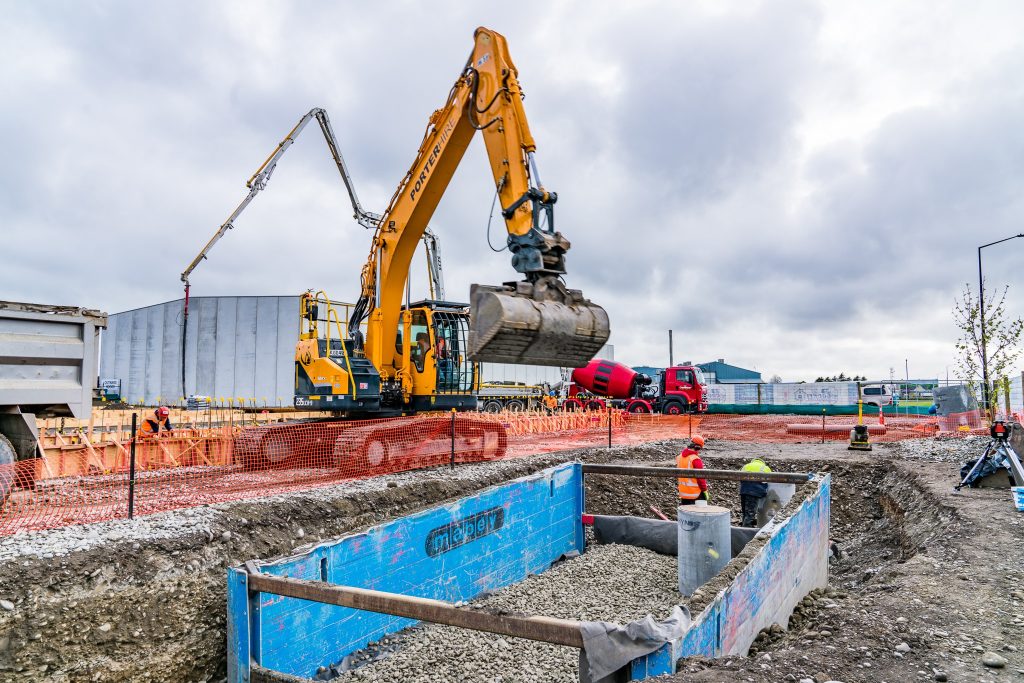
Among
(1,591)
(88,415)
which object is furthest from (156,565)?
(88,415)

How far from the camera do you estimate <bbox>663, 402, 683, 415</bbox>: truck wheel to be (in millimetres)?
28234

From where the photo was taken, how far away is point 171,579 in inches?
218

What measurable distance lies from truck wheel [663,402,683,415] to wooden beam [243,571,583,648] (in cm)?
2592

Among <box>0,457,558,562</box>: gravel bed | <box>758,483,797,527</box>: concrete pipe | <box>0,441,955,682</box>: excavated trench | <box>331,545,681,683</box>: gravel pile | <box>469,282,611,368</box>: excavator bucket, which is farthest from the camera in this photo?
<box>758,483,797,527</box>: concrete pipe

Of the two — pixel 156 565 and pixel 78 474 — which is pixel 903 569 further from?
pixel 78 474

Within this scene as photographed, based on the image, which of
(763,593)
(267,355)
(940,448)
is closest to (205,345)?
(267,355)

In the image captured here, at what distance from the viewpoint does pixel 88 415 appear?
663 centimetres

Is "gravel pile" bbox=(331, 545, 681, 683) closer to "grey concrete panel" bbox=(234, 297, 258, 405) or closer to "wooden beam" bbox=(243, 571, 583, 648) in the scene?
"wooden beam" bbox=(243, 571, 583, 648)

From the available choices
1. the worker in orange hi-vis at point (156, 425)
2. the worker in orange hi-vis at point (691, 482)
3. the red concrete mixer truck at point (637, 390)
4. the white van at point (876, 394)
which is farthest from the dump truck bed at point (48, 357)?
the white van at point (876, 394)

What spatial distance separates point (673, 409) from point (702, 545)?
72.7ft

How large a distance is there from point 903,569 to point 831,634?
229cm

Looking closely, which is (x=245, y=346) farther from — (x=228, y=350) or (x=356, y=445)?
(x=356, y=445)

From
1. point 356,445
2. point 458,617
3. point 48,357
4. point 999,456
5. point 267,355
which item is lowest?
point 458,617

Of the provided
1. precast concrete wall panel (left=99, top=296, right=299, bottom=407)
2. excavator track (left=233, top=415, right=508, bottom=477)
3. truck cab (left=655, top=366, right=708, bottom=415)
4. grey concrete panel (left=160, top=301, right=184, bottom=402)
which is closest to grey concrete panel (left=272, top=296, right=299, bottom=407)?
precast concrete wall panel (left=99, top=296, right=299, bottom=407)
